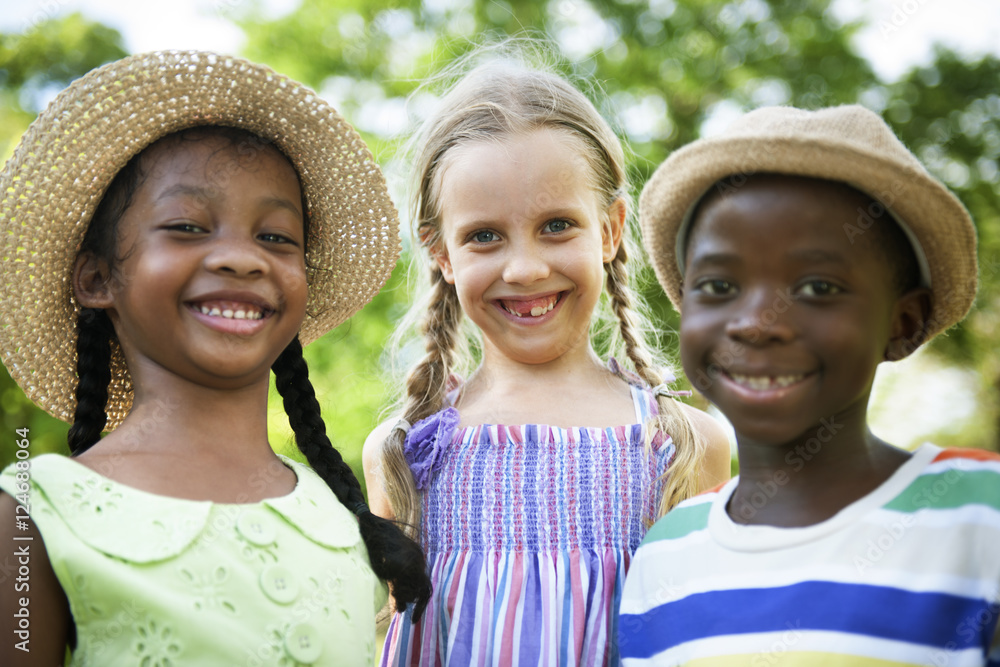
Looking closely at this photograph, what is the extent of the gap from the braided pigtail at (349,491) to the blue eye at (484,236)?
0.69 meters

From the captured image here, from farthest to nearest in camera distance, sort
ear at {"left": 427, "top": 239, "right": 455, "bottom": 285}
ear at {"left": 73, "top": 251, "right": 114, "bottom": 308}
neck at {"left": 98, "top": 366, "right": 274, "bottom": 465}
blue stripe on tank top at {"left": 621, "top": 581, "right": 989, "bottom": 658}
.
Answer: ear at {"left": 427, "top": 239, "right": 455, "bottom": 285} < ear at {"left": 73, "top": 251, "right": 114, "bottom": 308} < neck at {"left": 98, "top": 366, "right": 274, "bottom": 465} < blue stripe on tank top at {"left": 621, "top": 581, "right": 989, "bottom": 658}

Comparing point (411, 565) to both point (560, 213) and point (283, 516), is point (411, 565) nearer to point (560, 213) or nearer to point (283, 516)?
point (283, 516)

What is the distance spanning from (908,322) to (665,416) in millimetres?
978

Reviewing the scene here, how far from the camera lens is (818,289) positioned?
1.83 metres

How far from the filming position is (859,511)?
182 cm

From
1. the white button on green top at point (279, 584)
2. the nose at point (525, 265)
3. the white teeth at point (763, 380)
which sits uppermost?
the nose at point (525, 265)

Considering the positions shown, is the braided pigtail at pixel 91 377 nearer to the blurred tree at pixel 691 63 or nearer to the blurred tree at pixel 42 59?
the blurred tree at pixel 691 63

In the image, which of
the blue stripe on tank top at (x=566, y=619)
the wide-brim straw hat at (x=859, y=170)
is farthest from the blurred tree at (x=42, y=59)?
the wide-brim straw hat at (x=859, y=170)

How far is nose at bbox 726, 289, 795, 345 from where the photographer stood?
5.98 feet

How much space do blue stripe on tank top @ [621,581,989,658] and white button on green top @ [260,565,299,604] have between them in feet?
2.79

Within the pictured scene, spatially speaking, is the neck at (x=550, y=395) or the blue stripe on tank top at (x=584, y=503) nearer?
the blue stripe on tank top at (x=584, y=503)

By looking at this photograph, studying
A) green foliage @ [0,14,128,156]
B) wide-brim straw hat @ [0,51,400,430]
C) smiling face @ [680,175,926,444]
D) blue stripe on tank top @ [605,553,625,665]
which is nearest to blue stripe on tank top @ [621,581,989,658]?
smiling face @ [680,175,926,444]

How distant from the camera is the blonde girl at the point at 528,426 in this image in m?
2.54

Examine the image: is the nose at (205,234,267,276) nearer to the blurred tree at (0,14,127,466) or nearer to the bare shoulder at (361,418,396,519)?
the bare shoulder at (361,418,396,519)
